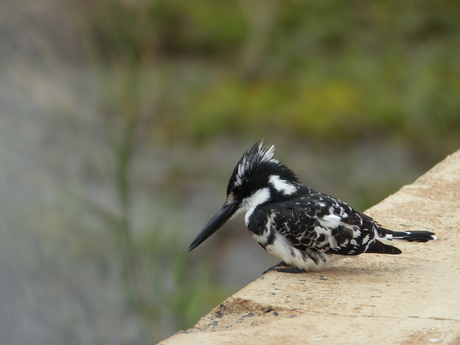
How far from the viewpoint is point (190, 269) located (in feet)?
24.2

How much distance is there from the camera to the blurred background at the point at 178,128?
201 inches

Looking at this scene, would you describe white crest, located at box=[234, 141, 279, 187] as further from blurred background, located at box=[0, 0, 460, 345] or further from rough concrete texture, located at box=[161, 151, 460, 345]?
blurred background, located at box=[0, 0, 460, 345]

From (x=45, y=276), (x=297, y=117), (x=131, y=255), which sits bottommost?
(x=131, y=255)

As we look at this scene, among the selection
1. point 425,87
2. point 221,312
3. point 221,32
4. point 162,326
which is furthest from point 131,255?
point 221,32

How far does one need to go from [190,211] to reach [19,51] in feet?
11.6

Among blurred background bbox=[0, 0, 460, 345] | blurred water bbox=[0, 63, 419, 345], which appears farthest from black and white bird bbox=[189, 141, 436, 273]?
blurred water bbox=[0, 63, 419, 345]

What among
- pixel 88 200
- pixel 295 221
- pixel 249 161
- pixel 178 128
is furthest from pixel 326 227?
pixel 178 128

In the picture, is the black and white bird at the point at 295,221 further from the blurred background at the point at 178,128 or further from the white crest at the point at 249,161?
the blurred background at the point at 178,128

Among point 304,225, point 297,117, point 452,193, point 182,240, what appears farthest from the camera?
point 297,117

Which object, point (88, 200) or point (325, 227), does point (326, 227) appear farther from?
point (88, 200)

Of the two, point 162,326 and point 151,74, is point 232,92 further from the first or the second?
point 162,326

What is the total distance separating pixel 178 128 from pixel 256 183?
20.9 ft

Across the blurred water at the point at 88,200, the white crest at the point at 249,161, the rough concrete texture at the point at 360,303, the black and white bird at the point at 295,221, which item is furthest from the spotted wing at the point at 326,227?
the blurred water at the point at 88,200

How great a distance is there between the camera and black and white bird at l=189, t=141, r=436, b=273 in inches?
126
